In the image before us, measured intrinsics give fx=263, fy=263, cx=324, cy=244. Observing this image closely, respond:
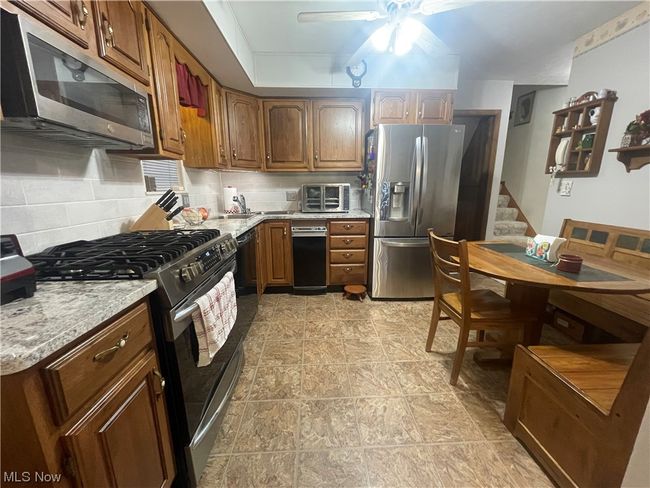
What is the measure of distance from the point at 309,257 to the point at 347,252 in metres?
0.43

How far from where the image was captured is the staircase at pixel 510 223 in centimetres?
409

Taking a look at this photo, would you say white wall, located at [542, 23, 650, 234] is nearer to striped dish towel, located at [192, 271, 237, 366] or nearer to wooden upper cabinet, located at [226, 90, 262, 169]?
striped dish towel, located at [192, 271, 237, 366]

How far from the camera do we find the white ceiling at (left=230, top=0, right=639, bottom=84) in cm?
193

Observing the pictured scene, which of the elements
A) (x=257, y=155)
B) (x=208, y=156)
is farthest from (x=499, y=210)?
(x=208, y=156)

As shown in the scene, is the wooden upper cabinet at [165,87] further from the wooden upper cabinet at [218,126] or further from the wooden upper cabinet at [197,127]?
the wooden upper cabinet at [218,126]

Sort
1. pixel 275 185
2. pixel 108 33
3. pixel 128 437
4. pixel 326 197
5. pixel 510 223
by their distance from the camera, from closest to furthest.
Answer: pixel 128 437
pixel 108 33
pixel 326 197
pixel 275 185
pixel 510 223

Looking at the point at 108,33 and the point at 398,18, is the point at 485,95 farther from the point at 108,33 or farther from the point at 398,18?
the point at 108,33

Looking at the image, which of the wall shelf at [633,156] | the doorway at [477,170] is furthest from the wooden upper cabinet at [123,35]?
the doorway at [477,170]

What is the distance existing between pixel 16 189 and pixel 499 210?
5210 millimetres

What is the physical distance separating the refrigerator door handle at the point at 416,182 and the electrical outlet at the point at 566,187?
132 centimetres

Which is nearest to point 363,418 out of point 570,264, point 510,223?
point 570,264

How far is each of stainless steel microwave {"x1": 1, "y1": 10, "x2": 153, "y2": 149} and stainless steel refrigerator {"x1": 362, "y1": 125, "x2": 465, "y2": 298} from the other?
2.02 metres

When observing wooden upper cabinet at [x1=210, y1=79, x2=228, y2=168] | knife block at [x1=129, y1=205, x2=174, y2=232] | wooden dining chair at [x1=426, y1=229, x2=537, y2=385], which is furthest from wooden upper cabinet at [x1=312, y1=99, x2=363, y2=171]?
knife block at [x1=129, y1=205, x2=174, y2=232]

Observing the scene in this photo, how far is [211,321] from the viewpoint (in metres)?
1.08
